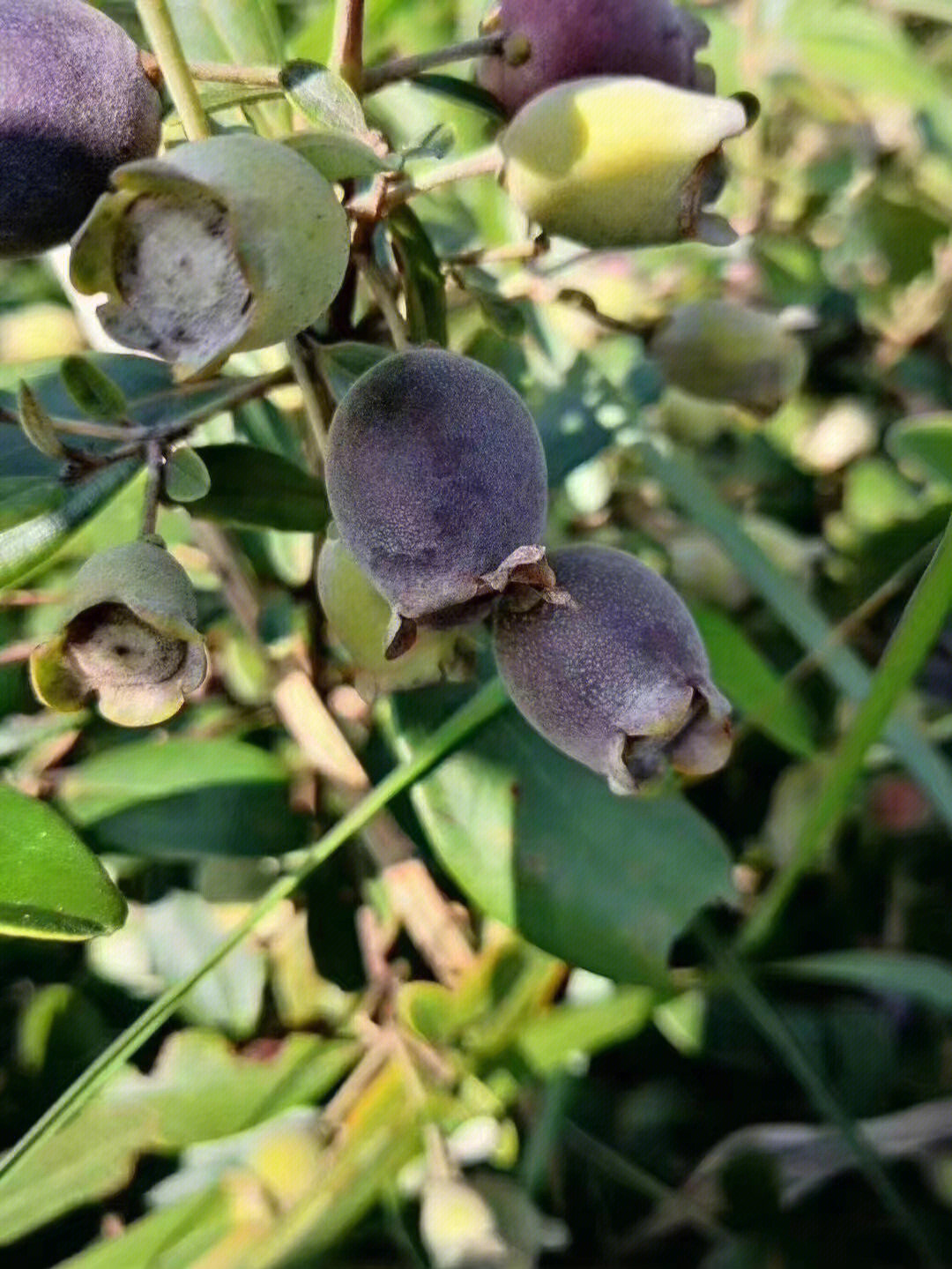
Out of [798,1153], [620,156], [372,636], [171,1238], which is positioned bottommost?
[798,1153]

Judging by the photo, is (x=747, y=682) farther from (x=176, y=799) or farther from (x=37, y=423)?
(x=37, y=423)

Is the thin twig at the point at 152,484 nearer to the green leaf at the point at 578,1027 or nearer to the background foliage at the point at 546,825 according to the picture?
the background foliage at the point at 546,825

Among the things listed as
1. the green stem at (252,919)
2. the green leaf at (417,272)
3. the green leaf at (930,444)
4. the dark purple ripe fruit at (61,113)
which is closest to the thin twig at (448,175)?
the green leaf at (417,272)

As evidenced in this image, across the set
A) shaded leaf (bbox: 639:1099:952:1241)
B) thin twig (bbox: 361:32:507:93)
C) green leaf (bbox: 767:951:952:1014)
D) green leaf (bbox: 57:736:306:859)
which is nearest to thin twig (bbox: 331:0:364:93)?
thin twig (bbox: 361:32:507:93)

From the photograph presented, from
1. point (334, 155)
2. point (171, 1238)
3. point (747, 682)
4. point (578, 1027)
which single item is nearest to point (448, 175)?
point (334, 155)

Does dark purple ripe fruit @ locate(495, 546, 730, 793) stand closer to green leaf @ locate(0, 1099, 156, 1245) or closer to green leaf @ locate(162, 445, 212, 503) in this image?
green leaf @ locate(162, 445, 212, 503)

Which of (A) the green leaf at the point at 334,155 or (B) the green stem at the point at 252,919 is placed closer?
(A) the green leaf at the point at 334,155
